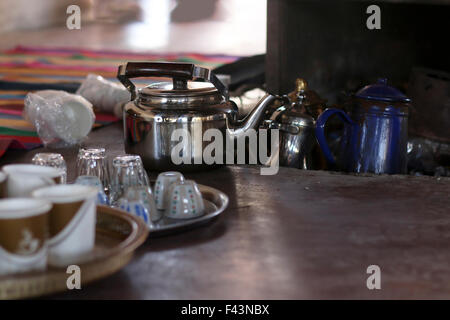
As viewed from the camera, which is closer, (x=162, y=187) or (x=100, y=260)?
(x=100, y=260)

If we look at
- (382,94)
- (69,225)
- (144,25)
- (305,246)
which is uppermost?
(144,25)

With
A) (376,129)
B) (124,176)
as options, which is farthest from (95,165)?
(376,129)

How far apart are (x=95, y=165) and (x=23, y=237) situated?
0.56 meters

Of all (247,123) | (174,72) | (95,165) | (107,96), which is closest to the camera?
(95,165)

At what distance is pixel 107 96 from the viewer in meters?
2.50

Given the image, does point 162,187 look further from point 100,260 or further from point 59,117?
point 59,117

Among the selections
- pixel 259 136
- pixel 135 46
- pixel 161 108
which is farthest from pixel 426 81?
pixel 135 46

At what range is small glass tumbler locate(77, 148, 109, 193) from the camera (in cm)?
148

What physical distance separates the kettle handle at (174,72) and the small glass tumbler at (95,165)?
1.00 ft

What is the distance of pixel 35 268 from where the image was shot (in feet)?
3.13

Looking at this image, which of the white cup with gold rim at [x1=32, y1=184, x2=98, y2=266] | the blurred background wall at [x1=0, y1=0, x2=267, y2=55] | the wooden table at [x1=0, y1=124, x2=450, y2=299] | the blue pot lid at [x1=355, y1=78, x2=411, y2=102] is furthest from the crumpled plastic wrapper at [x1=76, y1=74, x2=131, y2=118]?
the blurred background wall at [x1=0, y1=0, x2=267, y2=55]

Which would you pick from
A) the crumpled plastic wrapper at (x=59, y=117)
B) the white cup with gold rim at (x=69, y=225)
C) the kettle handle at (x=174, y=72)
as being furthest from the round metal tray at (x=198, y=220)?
the crumpled plastic wrapper at (x=59, y=117)

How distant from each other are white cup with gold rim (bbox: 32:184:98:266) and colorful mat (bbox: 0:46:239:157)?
99 centimetres
